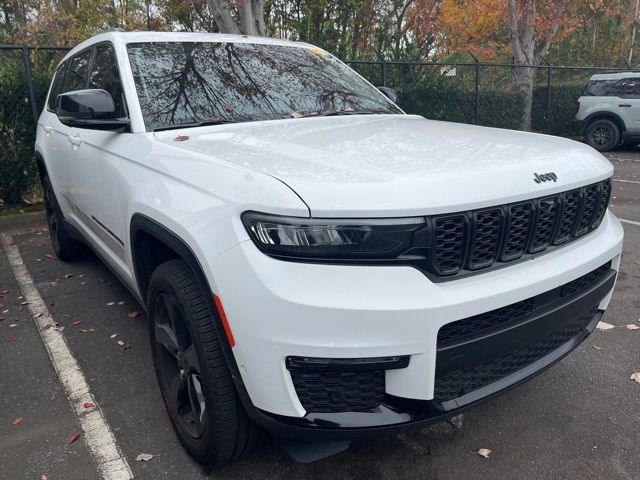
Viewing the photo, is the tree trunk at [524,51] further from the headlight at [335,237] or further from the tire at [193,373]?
the headlight at [335,237]

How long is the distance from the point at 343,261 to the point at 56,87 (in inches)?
166

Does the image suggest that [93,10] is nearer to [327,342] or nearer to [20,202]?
[20,202]

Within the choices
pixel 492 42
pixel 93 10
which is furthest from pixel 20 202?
pixel 492 42

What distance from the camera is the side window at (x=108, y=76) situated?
2.99 metres

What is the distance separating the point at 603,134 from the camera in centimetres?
1288

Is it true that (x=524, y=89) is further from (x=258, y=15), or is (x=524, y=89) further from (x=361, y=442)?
(x=361, y=442)

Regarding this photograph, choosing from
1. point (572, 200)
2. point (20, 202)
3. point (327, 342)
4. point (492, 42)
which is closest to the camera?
point (327, 342)

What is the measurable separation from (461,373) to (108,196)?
2104mm

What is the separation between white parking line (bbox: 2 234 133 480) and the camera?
2.39 meters

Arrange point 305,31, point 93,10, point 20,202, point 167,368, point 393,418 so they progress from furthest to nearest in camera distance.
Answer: point 93,10
point 305,31
point 20,202
point 167,368
point 393,418

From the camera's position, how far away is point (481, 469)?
232 cm

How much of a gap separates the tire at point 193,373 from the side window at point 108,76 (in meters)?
1.16

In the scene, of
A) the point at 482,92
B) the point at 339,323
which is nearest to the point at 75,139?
the point at 339,323

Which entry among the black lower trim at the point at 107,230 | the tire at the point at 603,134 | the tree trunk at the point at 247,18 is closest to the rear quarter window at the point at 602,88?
the tire at the point at 603,134
